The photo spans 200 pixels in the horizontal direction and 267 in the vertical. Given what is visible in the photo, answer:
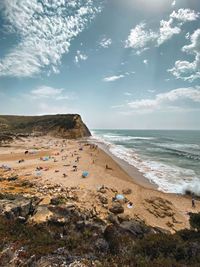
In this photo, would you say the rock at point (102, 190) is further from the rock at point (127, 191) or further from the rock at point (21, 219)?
the rock at point (21, 219)

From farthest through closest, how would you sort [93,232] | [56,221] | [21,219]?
1. [56,221]
2. [21,219]
3. [93,232]

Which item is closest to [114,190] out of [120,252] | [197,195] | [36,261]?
[197,195]

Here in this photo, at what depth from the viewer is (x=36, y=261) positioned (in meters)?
5.47

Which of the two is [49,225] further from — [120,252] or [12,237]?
[120,252]

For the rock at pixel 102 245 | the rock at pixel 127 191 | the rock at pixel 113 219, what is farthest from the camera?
Answer: the rock at pixel 127 191

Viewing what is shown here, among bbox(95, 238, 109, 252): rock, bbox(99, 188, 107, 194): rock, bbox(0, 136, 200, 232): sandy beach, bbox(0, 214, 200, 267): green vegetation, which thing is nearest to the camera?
bbox(0, 214, 200, 267): green vegetation

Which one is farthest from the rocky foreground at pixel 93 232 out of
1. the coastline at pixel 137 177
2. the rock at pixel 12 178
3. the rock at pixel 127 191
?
the coastline at pixel 137 177

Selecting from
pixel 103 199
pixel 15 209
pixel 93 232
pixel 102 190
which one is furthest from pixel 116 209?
pixel 15 209

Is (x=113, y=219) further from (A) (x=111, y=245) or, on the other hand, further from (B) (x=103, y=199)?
(A) (x=111, y=245)

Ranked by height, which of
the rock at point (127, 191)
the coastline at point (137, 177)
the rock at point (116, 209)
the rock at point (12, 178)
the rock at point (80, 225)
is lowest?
the coastline at point (137, 177)

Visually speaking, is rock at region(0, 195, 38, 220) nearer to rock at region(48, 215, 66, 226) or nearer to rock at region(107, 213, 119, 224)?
rock at region(48, 215, 66, 226)

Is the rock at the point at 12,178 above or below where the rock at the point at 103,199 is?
above

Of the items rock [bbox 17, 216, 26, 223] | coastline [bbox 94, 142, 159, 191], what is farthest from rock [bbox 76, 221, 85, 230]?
coastline [bbox 94, 142, 159, 191]

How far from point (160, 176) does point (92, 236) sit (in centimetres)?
1941
